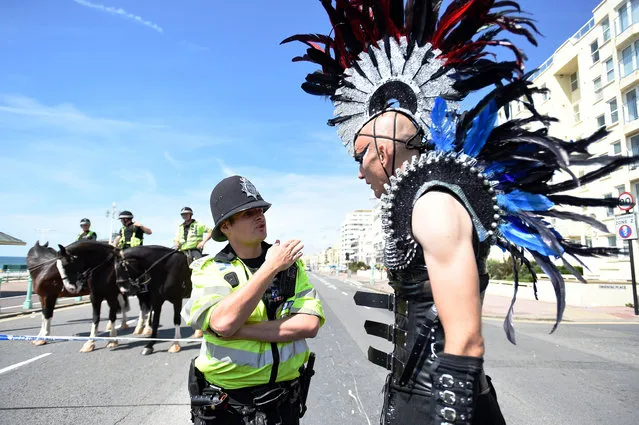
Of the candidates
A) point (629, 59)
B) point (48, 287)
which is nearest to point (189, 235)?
point (48, 287)

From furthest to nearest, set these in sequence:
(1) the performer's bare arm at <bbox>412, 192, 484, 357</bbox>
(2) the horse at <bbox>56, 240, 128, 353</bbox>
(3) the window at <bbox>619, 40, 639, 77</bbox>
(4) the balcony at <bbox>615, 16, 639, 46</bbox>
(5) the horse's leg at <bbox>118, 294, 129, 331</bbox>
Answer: (3) the window at <bbox>619, 40, 639, 77</bbox>
(4) the balcony at <bbox>615, 16, 639, 46</bbox>
(5) the horse's leg at <bbox>118, 294, 129, 331</bbox>
(2) the horse at <bbox>56, 240, 128, 353</bbox>
(1) the performer's bare arm at <bbox>412, 192, 484, 357</bbox>

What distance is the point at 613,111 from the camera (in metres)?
30.4

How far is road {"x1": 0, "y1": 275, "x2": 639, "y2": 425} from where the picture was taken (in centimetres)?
418

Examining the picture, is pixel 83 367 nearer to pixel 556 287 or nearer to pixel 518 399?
pixel 518 399

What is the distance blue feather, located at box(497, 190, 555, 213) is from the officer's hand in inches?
41.9

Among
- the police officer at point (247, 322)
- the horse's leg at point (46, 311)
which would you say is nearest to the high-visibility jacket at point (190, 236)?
the horse's leg at point (46, 311)

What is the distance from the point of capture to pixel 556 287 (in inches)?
71.2

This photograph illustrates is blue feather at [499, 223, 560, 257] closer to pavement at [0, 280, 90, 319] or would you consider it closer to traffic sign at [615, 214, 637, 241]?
traffic sign at [615, 214, 637, 241]

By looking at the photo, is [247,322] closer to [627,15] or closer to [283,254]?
[283,254]

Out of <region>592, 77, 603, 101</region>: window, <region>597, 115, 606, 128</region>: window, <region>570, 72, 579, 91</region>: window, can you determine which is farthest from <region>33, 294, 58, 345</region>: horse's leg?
<region>570, 72, 579, 91</region>: window

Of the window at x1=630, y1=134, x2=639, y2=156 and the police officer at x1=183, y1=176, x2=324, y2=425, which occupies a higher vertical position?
the window at x1=630, y1=134, x2=639, y2=156

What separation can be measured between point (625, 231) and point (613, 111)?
81.1 ft

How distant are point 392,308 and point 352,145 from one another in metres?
1.05

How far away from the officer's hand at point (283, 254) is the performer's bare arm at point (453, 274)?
79cm
